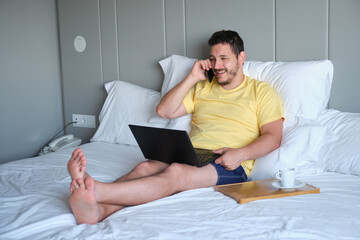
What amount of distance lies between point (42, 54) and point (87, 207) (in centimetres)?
224

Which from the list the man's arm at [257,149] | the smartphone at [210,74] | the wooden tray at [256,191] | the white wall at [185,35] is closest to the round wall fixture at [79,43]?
the white wall at [185,35]

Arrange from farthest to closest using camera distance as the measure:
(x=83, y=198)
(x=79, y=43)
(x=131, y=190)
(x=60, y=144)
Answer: (x=79, y=43) → (x=60, y=144) → (x=131, y=190) → (x=83, y=198)

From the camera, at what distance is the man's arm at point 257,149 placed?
1710 mm

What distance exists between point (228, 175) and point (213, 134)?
26 centimetres

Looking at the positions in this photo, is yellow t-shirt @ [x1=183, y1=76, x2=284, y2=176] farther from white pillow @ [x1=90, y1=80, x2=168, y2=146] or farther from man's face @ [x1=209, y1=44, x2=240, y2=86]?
white pillow @ [x1=90, y1=80, x2=168, y2=146]

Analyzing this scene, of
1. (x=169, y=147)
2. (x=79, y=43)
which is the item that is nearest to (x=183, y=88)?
(x=169, y=147)

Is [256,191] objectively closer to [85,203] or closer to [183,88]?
[85,203]

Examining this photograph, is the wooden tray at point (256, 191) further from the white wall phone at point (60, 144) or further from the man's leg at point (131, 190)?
the white wall phone at point (60, 144)

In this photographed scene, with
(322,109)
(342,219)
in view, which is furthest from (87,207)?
(322,109)

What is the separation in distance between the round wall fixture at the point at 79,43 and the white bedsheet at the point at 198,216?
1637 mm

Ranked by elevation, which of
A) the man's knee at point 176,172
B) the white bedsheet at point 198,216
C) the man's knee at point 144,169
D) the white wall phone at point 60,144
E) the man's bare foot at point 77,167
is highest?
the man's bare foot at point 77,167

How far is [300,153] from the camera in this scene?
5.85ft

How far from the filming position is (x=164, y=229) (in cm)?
121

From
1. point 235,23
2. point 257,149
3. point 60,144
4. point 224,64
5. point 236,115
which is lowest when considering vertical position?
point 60,144
